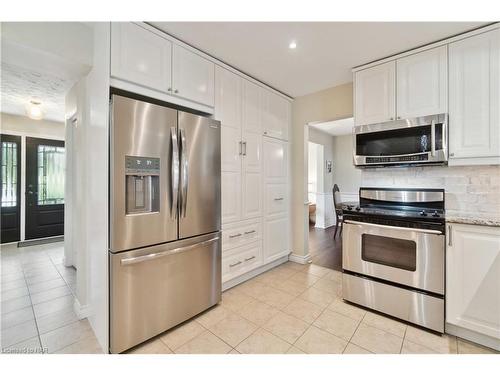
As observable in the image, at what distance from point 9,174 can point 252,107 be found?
4.94 m

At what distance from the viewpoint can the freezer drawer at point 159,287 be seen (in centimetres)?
150

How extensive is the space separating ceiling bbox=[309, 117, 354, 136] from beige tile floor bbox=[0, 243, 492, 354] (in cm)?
352

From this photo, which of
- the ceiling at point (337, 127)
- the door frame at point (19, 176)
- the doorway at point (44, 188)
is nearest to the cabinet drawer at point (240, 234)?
the ceiling at point (337, 127)

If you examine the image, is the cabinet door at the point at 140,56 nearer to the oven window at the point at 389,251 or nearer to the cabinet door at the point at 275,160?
the cabinet door at the point at 275,160

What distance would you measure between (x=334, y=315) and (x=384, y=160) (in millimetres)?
1586

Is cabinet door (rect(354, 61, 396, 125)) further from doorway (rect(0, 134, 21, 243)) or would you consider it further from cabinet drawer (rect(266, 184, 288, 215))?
doorway (rect(0, 134, 21, 243))

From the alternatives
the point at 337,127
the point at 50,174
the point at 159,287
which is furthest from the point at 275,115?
the point at 50,174

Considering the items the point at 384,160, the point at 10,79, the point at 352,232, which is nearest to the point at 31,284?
the point at 10,79

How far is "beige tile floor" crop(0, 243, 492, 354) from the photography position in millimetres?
1617

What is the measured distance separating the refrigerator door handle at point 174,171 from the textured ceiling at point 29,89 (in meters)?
1.54

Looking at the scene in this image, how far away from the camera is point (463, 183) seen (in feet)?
6.68

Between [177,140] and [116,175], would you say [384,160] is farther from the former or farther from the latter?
[116,175]

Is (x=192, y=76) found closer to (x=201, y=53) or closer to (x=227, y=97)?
(x=201, y=53)
